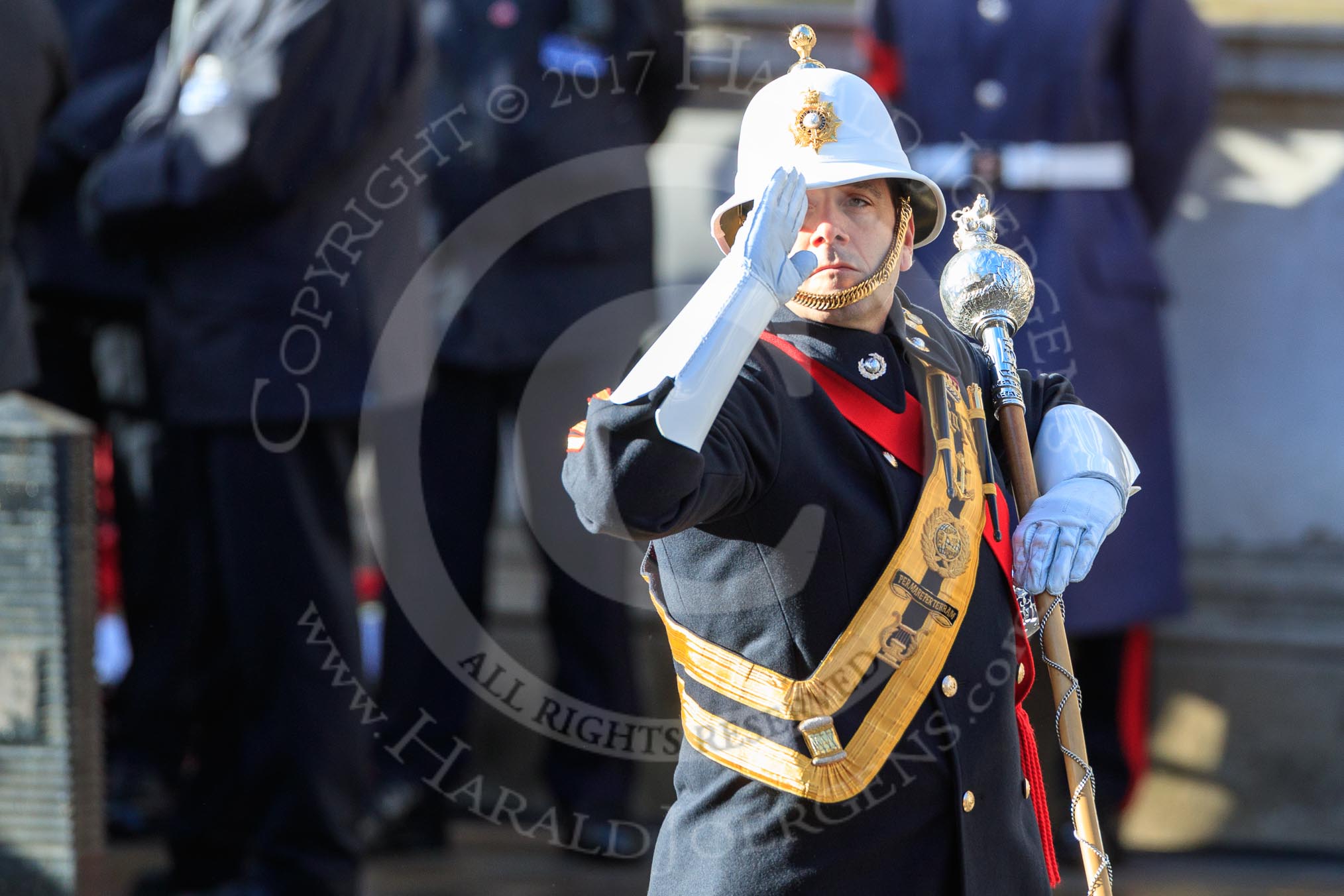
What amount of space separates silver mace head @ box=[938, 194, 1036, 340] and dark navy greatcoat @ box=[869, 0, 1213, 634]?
6.21 ft

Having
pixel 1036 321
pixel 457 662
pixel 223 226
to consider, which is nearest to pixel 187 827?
pixel 457 662

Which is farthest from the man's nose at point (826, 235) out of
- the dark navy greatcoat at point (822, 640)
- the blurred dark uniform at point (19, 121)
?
the blurred dark uniform at point (19, 121)

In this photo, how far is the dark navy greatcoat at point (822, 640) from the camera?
6.98ft

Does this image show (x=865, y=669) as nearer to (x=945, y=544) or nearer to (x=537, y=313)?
(x=945, y=544)

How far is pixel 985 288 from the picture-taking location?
2.43 metres

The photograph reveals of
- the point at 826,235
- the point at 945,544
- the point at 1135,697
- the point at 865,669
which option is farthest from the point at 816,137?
the point at 1135,697

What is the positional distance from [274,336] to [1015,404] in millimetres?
1853

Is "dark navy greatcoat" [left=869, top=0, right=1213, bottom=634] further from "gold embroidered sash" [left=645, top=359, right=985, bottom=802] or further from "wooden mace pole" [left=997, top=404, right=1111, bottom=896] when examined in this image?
"gold embroidered sash" [left=645, top=359, right=985, bottom=802]

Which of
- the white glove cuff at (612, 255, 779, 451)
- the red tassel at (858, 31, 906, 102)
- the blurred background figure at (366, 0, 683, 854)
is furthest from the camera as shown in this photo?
the red tassel at (858, 31, 906, 102)

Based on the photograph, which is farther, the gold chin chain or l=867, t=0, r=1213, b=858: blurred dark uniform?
l=867, t=0, r=1213, b=858: blurred dark uniform

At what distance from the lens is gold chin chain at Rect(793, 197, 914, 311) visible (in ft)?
7.27

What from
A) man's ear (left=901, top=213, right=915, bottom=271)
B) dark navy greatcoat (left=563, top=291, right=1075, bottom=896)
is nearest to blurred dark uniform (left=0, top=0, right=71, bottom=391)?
dark navy greatcoat (left=563, top=291, right=1075, bottom=896)

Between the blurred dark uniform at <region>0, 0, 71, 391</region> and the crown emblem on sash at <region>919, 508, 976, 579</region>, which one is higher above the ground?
the blurred dark uniform at <region>0, 0, 71, 391</region>

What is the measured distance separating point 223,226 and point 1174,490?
2.31m
